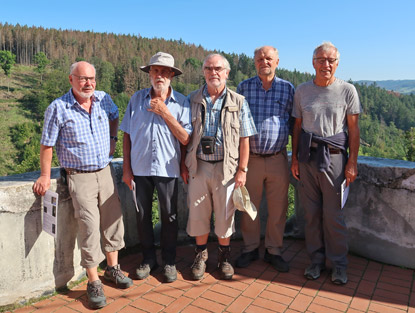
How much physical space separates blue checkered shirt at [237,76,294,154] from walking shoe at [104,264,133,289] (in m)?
1.40

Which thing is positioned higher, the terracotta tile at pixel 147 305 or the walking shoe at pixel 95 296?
the walking shoe at pixel 95 296

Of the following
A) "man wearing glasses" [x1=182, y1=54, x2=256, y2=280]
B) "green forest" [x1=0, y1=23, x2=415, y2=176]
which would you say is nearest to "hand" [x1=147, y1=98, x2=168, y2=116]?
"man wearing glasses" [x1=182, y1=54, x2=256, y2=280]

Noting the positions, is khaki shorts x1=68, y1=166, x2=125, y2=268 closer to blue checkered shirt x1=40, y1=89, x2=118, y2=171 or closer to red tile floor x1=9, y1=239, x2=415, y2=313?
blue checkered shirt x1=40, y1=89, x2=118, y2=171

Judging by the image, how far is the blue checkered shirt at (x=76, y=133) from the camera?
245 cm

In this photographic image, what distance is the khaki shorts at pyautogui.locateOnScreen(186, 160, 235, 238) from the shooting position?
9.15 ft

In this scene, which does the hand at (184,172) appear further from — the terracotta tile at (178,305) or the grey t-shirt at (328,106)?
the grey t-shirt at (328,106)

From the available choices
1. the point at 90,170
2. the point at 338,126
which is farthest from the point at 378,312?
the point at 90,170

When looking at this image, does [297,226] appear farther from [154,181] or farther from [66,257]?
[66,257]

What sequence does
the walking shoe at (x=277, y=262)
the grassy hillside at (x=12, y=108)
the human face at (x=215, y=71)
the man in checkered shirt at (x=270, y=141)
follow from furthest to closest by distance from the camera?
the grassy hillside at (x=12, y=108) → the walking shoe at (x=277, y=262) → the man in checkered shirt at (x=270, y=141) → the human face at (x=215, y=71)

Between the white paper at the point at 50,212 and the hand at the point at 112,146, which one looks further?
the hand at the point at 112,146

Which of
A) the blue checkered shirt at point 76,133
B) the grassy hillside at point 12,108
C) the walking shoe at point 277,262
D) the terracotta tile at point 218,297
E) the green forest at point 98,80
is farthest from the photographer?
the green forest at point 98,80

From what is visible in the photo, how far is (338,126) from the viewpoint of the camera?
108 inches

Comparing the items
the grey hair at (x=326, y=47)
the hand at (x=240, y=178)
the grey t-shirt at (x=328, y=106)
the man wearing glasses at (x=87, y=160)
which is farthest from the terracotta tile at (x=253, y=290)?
the grey hair at (x=326, y=47)

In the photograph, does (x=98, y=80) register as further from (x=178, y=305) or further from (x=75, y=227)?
(x=178, y=305)
